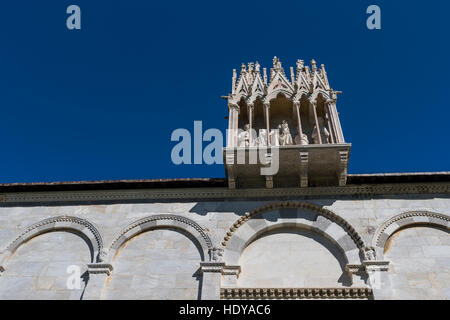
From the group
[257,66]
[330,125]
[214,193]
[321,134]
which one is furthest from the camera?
[257,66]

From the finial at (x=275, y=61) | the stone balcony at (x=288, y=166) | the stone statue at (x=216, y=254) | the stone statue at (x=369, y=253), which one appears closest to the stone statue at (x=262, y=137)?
the stone balcony at (x=288, y=166)

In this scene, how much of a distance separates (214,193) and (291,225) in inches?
83.6

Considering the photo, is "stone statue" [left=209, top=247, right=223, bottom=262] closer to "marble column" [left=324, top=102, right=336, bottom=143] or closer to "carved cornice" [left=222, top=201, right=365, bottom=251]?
"carved cornice" [left=222, top=201, right=365, bottom=251]

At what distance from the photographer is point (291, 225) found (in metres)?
10.5

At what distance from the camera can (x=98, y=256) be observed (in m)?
10.2

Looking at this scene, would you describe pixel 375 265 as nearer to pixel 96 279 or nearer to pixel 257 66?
pixel 96 279

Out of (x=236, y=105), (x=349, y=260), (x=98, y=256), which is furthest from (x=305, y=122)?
(x=98, y=256)

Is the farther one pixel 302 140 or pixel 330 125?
pixel 330 125

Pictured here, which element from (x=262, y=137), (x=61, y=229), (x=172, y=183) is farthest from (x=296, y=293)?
(x=61, y=229)

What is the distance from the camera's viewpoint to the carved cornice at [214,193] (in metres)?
10.9

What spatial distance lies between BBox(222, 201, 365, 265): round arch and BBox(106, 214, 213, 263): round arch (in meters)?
0.52
